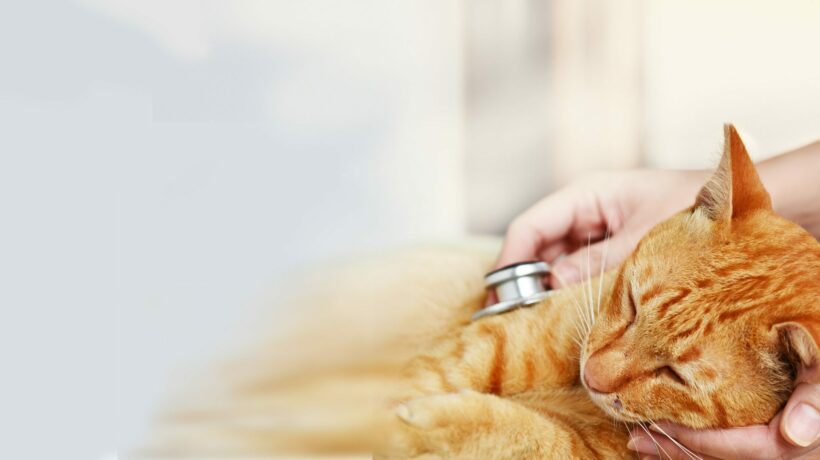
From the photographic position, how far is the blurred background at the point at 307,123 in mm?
764

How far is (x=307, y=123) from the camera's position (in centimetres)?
106

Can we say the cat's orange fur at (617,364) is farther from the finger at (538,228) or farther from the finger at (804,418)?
the finger at (538,228)

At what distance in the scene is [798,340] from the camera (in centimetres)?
69

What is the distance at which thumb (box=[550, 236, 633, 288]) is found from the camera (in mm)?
1205

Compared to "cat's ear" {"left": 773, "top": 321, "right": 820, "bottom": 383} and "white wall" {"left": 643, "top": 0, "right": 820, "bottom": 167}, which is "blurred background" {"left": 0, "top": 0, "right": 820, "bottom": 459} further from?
"cat's ear" {"left": 773, "top": 321, "right": 820, "bottom": 383}

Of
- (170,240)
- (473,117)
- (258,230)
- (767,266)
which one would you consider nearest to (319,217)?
(258,230)

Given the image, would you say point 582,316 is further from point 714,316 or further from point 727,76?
point 727,76

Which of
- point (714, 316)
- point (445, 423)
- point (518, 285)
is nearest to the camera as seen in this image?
point (714, 316)

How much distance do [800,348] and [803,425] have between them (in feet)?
0.30

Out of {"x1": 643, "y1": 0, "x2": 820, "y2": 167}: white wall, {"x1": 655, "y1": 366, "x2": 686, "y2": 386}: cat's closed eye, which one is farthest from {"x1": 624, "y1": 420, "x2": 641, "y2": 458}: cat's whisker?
{"x1": 643, "y1": 0, "x2": 820, "y2": 167}: white wall

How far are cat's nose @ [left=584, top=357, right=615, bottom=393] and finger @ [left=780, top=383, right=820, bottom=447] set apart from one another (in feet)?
0.65

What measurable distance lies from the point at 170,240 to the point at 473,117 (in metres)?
1.16

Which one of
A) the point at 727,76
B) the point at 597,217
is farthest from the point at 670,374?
the point at 727,76

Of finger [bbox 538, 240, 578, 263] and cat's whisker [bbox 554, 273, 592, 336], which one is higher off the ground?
finger [bbox 538, 240, 578, 263]
